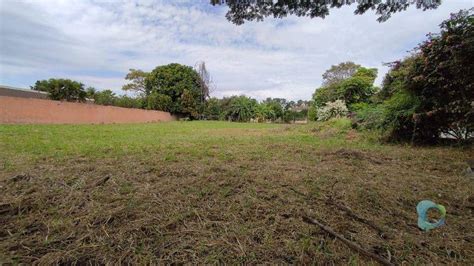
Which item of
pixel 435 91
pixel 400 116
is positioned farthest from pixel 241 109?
pixel 435 91

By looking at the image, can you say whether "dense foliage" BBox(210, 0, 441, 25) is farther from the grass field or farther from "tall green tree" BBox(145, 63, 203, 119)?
"tall green tree" BBox(145, 63, 203, 119)

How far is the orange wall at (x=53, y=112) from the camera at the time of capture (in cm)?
927

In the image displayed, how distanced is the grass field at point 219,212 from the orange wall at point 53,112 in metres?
8.39

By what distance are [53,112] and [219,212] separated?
41.0 feet

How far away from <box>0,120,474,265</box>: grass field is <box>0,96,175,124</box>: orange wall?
27.5 feet

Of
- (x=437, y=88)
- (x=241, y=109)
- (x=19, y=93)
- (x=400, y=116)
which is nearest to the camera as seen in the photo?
(x=437, y=88)

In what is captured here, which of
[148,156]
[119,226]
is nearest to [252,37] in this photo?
[148,156]

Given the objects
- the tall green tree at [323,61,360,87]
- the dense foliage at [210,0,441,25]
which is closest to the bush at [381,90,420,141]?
the dense foliage at [210,0,441,25]

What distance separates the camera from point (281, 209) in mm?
1796

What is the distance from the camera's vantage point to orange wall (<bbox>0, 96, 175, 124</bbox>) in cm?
927

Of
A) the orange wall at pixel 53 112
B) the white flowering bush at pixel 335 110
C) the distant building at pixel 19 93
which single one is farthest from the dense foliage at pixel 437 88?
the distant building at pixel 19 93

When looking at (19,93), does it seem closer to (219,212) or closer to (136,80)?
(136,80)

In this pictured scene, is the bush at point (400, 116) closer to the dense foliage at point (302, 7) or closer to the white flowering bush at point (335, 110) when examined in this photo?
the dense foliage at point (302, 7)

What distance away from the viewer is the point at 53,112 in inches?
439
